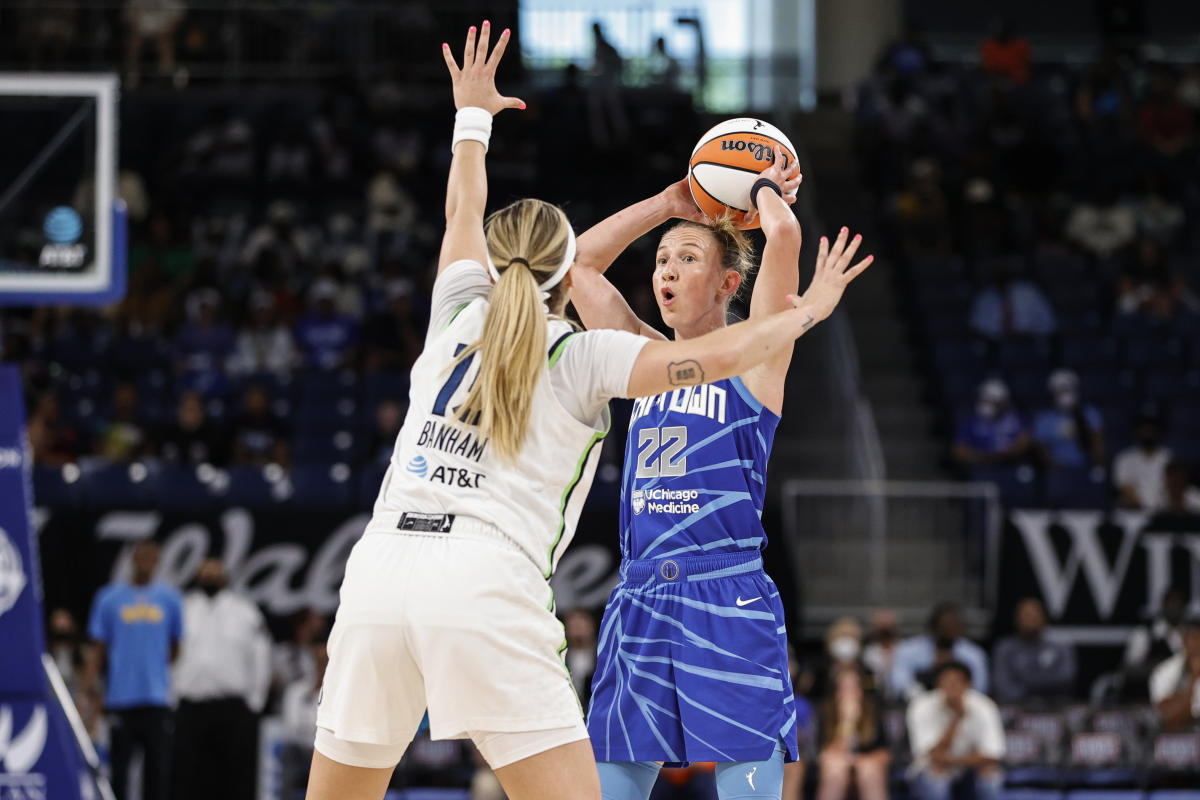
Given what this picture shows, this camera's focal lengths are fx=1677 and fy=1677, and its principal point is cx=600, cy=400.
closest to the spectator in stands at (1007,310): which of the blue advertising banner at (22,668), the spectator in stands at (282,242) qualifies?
the spectator in stands at (282,242)

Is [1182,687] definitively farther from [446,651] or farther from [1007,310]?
[446,651]

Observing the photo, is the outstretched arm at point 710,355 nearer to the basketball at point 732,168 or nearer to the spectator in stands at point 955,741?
the basketball at point 732,168

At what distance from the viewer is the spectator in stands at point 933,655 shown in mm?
11875

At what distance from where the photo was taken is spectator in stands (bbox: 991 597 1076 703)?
41.1ft

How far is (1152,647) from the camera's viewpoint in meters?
12.3

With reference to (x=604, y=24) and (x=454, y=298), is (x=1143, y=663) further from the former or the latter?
(x=604, y=24)

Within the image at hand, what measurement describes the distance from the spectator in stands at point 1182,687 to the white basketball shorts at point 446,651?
840cm

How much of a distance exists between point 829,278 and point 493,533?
115 cm

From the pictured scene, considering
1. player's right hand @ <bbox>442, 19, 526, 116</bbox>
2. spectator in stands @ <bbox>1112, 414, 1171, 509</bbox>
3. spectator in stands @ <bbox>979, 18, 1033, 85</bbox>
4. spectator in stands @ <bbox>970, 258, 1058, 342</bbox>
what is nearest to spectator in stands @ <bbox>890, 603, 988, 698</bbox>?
spectator in stands @ <bbox>1112, 414, 1171, 509</bbox>

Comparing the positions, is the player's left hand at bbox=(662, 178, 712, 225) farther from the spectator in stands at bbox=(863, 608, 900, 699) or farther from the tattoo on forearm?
the spectator in stands at bbox=(863, 608, 900, 699)

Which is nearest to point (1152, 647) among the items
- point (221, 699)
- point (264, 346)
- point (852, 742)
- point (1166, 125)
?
point (852, 742)

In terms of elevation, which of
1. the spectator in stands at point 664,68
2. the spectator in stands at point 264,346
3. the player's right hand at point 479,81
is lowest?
the spectator in stands at point 264,346

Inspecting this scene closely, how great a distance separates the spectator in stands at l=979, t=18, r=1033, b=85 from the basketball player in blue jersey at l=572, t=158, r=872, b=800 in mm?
16681

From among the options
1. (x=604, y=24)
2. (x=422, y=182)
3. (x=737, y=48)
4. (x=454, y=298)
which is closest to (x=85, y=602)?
(x=422, y=182)
